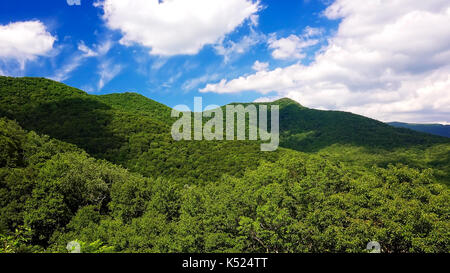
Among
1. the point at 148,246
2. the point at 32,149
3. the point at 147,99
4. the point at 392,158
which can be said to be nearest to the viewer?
the point at 148,246

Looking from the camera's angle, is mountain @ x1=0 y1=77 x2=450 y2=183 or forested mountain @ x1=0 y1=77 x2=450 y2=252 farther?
mountain @ x1=0 y1=77 x2=450 y2=183

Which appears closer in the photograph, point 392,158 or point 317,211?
point 317,211

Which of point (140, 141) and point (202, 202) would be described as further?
point (140, 141)

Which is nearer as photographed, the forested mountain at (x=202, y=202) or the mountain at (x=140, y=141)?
the forested mountain at (x=202, y=202)

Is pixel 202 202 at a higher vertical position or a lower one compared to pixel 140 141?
lower

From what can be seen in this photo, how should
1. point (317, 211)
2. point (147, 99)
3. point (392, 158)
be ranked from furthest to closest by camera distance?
point (147, 99) → point (392, 158) → point (317, 211)
